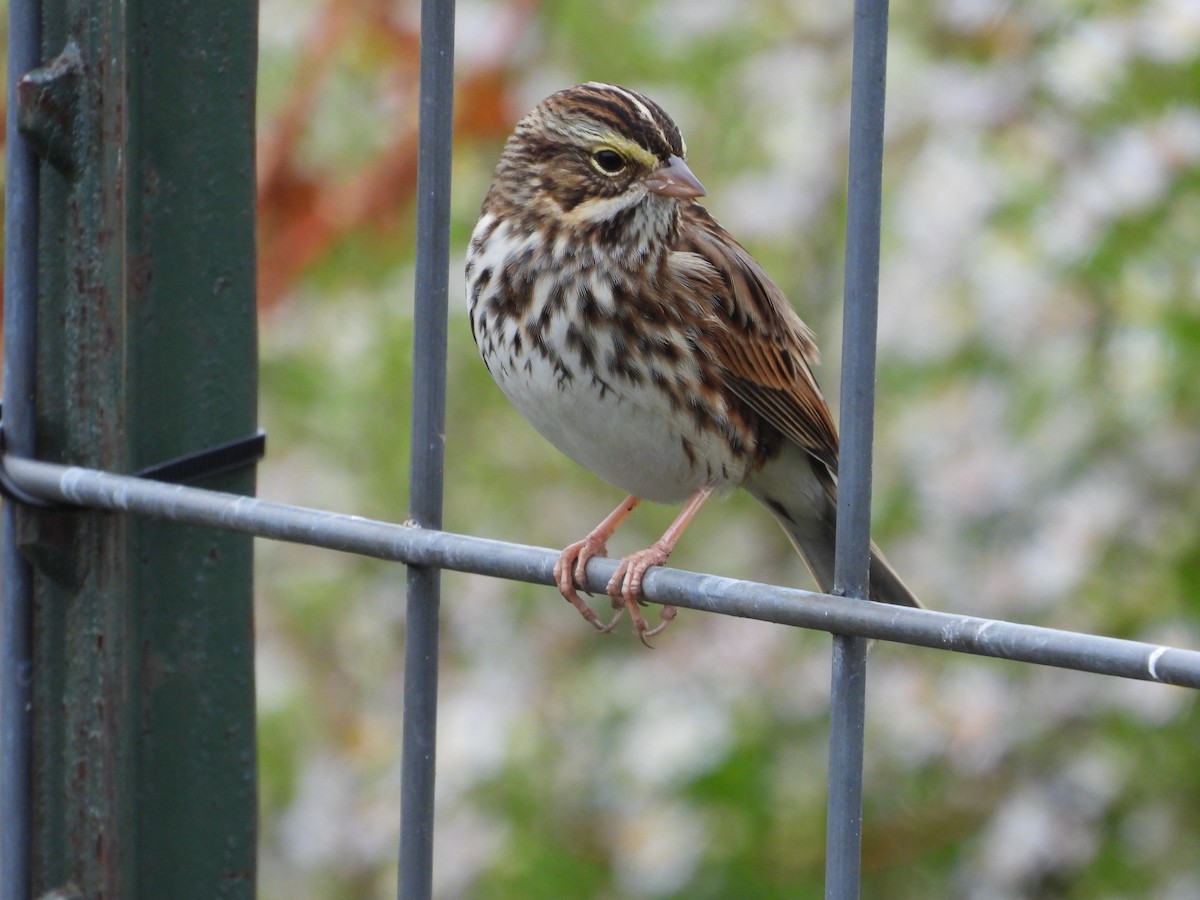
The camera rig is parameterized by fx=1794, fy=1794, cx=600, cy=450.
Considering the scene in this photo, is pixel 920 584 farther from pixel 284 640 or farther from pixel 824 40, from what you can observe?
pixel 284 640

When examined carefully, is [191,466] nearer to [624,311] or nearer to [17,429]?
[17,429]

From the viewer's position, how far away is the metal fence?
1.30 metres

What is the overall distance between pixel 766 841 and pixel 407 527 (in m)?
2.28

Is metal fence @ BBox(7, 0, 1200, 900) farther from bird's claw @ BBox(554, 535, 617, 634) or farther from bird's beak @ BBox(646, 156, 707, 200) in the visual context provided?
bird's beak @ BBox(646, 156, 707, 200)

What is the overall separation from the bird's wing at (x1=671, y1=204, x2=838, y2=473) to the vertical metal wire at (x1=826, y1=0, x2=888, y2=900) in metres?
1.12

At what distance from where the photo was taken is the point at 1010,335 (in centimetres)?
346

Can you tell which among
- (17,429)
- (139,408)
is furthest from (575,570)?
(17,429)

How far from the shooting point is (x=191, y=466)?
1.88 metres

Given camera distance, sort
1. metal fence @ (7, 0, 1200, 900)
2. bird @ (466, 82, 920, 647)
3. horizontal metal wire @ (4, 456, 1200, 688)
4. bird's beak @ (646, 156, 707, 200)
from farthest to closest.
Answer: bird @ (466, 82, 920, 647)
bird's beak @ (646, 156, 707, 200)
metal fence @ (7, 0, 1200, 900)
horizontal metal wire @ (4, 456, 1200, 688)

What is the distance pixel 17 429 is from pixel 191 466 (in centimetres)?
19

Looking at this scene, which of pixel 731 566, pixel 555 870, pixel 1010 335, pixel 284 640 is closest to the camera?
pixel 1010 335

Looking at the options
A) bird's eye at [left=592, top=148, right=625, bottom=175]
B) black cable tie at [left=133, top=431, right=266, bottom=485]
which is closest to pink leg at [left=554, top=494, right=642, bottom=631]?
black cable tie at [left=133, top=431, right=266, bottom=485]

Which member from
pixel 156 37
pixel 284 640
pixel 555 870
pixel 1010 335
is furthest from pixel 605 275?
pixel 284 640

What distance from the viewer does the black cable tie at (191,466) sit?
1.85 meters
